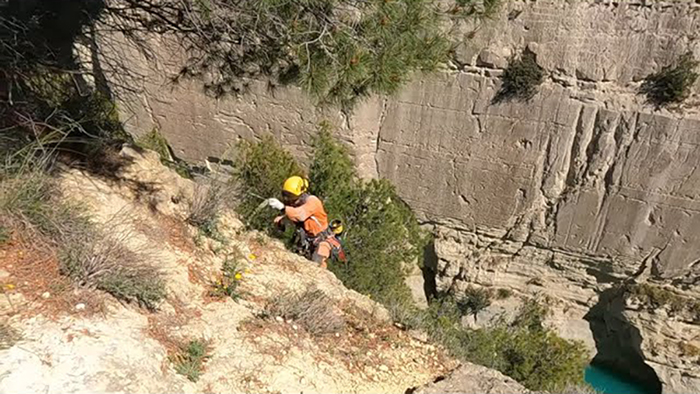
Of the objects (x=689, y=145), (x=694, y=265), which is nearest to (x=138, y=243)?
(x=689, y=145)

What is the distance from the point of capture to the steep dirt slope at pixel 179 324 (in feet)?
7.78

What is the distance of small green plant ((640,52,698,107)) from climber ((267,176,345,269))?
3.87 meters

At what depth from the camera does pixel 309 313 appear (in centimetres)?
331

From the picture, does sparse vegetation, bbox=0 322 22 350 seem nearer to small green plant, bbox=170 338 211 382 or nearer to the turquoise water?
small green plant, bbox=170 338 211 382

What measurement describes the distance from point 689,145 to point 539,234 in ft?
6.54

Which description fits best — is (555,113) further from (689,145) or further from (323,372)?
(323,372)

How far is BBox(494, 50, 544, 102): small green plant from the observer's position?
5.66 meters

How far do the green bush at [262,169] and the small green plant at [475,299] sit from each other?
9.98 feet

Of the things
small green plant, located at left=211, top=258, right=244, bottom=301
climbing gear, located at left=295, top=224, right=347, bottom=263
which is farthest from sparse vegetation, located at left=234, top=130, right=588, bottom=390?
small green plant, located at left=211, top=258, right=244, bottom=301

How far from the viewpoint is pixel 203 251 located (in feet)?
12.4

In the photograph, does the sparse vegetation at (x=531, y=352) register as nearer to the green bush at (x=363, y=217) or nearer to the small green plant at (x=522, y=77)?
the green bush at (x=363, y=217)

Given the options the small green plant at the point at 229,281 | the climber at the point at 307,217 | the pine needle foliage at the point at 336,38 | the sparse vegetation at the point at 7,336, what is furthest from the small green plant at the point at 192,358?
the climber at the point at 307,217

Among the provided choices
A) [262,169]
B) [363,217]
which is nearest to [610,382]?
[363,217]

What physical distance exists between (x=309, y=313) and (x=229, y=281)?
0.65 m
